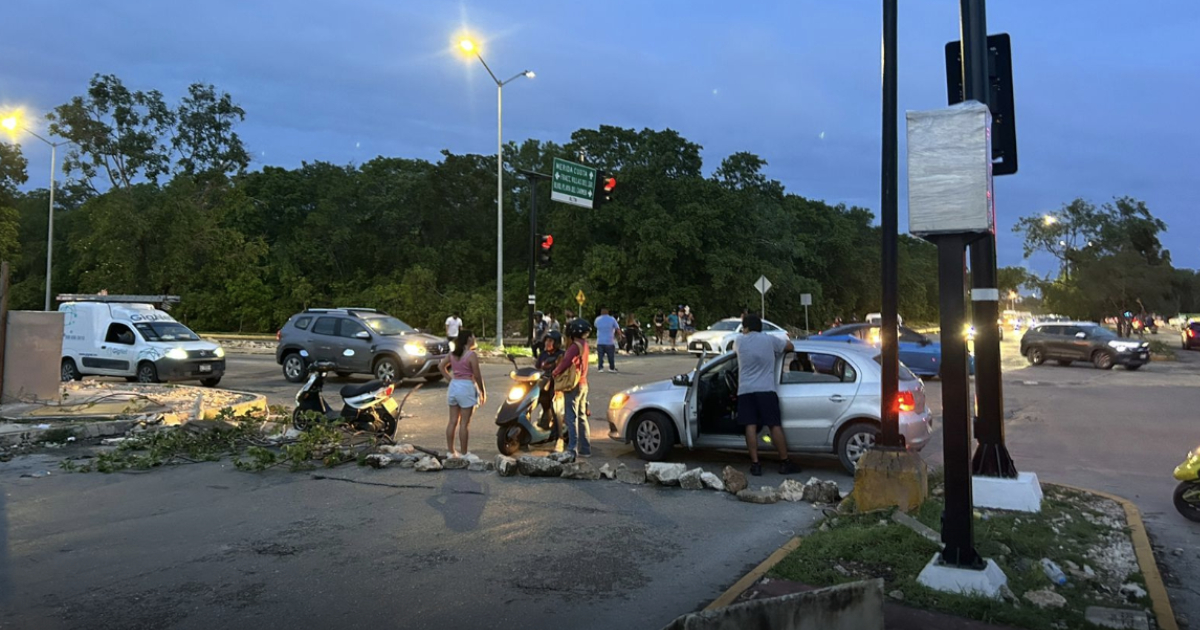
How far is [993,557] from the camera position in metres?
5.25

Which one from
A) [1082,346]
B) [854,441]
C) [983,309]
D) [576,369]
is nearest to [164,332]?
[576,369]

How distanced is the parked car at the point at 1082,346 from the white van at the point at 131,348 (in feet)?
78.0

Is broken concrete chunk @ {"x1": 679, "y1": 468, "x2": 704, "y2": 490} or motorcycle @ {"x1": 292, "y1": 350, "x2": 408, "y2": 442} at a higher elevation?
motorcycle @ {"x1": 292, "y1": 350, "x2": 408, "y2": 442}

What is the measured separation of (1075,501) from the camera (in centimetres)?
713

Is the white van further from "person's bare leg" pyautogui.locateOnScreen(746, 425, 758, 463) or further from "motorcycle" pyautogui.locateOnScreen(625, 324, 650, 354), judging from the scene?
"motorcycle" pyautogui.locateOnScreen(625, 324, 650, 354)

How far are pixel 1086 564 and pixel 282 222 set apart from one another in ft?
198

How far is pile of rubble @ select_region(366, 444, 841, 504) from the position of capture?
7.35 meters

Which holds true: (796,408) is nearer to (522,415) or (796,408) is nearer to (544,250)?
(522,415)

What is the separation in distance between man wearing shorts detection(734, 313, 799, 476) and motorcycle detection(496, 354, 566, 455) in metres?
2.39

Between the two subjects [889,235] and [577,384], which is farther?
[577,384]

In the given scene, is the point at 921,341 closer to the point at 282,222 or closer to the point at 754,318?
the point at 754,318

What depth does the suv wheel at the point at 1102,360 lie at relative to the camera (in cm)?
2389

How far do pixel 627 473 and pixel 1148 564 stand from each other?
175 inches

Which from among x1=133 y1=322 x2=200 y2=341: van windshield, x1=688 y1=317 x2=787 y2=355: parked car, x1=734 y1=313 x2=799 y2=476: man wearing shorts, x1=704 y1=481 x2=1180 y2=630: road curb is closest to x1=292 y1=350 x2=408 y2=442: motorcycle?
x1=734 y1=313 x2=799 y2=476: man wearing shorts
